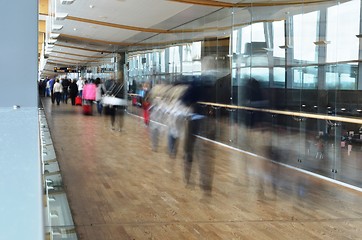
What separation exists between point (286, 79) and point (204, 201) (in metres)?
3.05

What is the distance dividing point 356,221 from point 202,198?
1.58 metres

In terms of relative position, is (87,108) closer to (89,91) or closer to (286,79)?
(89,91)

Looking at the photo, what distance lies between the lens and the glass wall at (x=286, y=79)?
577 centimetres

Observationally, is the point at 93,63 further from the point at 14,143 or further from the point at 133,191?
the point at 14,143

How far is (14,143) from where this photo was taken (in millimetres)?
783

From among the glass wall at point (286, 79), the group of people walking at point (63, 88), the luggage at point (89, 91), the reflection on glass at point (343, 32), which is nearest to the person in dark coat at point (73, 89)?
the group of people walking at point (63, 88)

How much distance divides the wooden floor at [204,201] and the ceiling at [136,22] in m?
2.09

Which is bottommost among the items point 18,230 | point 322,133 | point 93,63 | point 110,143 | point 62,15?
point 110,143

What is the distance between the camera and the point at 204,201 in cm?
470

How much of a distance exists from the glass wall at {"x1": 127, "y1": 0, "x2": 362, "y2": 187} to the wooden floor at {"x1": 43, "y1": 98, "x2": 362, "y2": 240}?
1.44ft

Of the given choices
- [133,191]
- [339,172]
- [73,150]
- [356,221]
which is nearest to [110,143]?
[73,150]

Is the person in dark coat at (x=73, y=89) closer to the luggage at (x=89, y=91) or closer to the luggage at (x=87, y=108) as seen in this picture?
the luggage at (x=89, y=91)

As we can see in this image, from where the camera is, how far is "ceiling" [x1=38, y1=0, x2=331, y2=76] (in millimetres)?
8086

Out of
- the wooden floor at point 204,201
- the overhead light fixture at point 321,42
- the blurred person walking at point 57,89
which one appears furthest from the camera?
the blurred person walking at point 57,89
